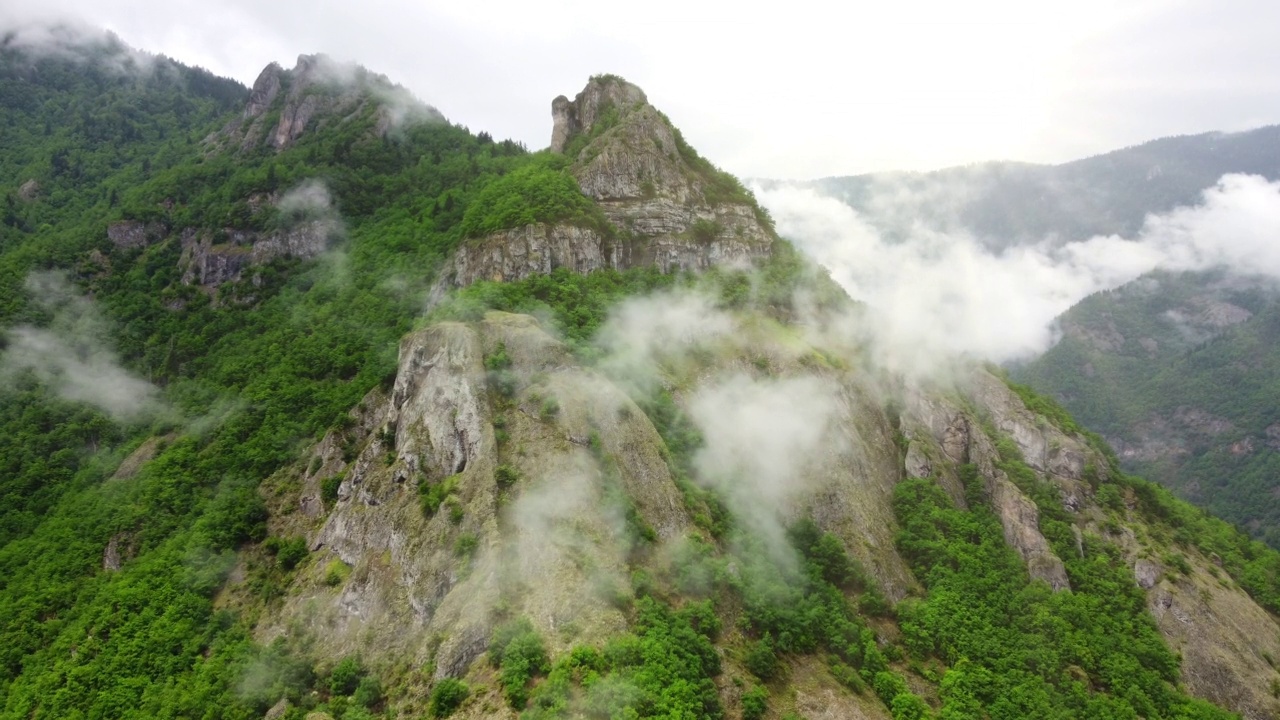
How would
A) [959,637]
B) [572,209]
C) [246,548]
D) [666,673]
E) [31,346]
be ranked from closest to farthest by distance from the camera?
[666,673], [959,637], [246,548], [572,209], [31,346]

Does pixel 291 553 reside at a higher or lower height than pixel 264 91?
lower

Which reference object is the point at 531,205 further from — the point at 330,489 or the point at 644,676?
the point at 644,676

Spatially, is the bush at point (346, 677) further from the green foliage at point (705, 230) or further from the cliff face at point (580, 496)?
the green foliage at point (705, 230)

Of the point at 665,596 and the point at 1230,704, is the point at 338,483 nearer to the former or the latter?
the point at 665,596

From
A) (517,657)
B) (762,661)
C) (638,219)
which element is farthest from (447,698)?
(638,219)

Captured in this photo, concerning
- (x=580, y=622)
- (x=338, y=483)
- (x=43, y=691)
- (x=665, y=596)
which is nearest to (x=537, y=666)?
(x=580, y=622)

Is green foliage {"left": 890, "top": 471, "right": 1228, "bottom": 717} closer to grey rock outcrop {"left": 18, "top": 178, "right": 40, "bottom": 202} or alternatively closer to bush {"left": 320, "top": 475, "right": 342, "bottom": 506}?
bush {"left": 320, "top": 475, "right": 342, "bottom": 506}

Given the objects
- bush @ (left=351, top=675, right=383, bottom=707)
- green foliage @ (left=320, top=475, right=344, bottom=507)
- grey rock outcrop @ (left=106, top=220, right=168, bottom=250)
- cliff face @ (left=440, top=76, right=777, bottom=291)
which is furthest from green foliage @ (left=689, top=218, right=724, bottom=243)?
grey rock outcrop @ (left=106, top=220, right=168, bottom=250)

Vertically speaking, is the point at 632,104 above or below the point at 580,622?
above
